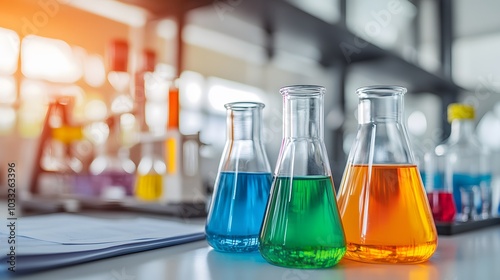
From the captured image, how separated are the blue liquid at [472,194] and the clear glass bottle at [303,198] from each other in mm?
550

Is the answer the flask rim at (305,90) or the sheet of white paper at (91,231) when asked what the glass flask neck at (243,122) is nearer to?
the flask rim at (305,90)

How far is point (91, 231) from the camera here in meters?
0.63

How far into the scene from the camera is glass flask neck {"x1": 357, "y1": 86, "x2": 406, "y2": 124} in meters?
0.51

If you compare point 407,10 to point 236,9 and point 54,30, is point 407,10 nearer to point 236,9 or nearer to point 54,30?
point 236,9

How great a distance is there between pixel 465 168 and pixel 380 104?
56 centimetres

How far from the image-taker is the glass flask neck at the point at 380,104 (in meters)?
0.51

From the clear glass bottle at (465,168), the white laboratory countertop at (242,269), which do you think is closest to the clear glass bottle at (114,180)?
the white laboratory countertop at (242,269)

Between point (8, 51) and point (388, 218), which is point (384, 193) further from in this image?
point (8, 51)

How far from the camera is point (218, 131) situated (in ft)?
7.72

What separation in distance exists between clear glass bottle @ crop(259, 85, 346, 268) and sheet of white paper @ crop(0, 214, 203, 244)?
22cm

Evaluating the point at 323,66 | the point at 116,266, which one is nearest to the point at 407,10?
the point at 323,66

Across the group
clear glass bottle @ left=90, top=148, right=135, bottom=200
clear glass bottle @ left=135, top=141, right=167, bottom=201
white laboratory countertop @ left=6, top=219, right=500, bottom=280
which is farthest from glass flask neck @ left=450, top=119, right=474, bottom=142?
clear glass bottle @ left=90, top=148, right=135, bottom=200

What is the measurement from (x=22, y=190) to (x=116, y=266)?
3.74 ft

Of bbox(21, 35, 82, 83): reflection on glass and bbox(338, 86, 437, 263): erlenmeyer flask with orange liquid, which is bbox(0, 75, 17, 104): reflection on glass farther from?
bbox(338, 86, 437, 263): erlenmeyer flask with orange liquid
